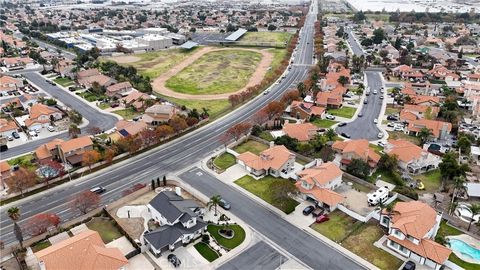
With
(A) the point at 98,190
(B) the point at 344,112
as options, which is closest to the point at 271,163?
(A) the point at 98,190

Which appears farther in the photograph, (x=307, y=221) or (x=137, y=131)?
(x=137, y=131)

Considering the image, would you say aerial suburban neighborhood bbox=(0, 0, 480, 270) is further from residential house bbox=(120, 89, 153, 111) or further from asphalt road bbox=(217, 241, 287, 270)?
residential house bbox=(120, 89, 153, 111)

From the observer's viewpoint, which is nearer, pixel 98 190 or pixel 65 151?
pixel 98 190

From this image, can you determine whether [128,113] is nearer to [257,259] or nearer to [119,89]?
[119,89]

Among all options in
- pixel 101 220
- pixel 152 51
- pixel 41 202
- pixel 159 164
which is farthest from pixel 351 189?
pixel 152 51

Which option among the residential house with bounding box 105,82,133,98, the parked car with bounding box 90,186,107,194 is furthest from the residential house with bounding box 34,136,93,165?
the residential house with bounding box 105,82,133,98

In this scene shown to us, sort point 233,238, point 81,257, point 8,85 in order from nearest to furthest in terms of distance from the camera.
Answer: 1. point 81,257
2. point 233,238
3. point 8,85

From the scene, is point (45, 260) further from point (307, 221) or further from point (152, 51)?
point (152, 51)
